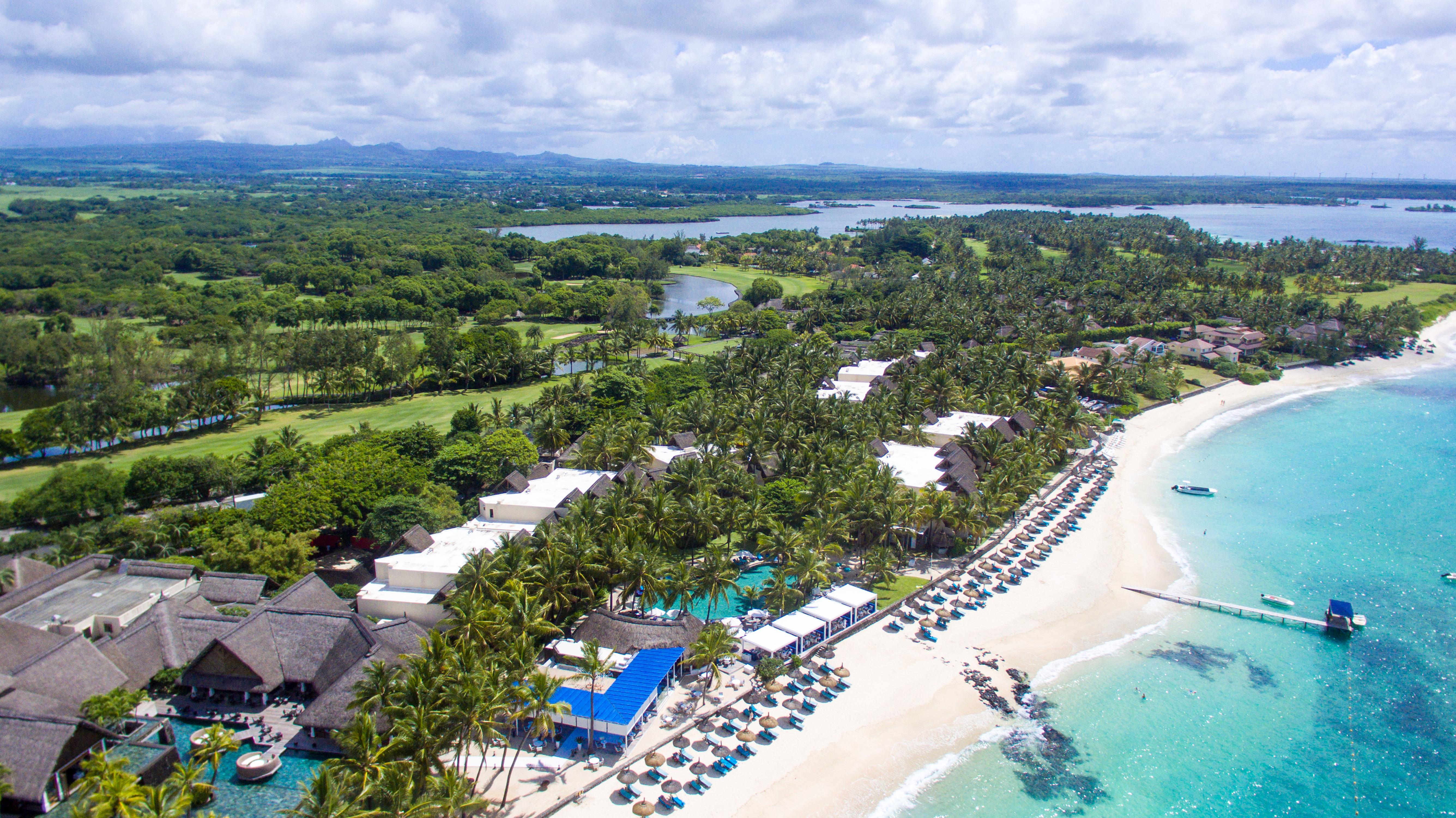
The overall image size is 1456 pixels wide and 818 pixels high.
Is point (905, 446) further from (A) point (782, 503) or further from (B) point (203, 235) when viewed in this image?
(B) point (203, 235)

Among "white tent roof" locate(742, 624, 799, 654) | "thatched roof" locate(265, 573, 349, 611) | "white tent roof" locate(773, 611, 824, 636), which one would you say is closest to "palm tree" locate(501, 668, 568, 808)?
"white tent roof" locate(742, 624, 799, 654)

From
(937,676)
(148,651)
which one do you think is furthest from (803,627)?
(148,651)

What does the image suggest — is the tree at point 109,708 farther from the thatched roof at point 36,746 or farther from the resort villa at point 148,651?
the thatched roof at point 36,746

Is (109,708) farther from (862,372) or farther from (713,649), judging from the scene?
(862,372)

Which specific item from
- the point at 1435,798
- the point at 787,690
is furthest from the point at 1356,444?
the point at 787,690

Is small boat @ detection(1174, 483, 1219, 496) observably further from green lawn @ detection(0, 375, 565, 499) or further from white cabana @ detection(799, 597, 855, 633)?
green lawn @ detection(0, 375, 565, 499)
